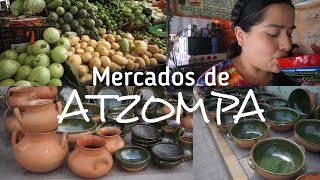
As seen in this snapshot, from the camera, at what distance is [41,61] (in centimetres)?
249

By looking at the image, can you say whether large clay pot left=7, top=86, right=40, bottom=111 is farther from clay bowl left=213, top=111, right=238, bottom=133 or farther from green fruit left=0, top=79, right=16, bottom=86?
clay bowl left=213, top=111, right=238, bottom=133

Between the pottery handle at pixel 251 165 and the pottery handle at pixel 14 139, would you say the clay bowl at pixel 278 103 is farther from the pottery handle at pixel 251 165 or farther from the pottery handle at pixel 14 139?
the pottery handle at pixel 14 139

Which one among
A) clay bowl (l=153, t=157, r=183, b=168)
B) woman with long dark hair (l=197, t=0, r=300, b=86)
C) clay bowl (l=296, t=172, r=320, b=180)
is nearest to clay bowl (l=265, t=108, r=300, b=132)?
woman with long dark hair (l=197, t=0, r=300, b=86)

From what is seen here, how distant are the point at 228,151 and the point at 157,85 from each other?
47 cm

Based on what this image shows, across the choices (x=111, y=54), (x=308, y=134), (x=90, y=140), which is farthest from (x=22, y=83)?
(x=308, y=134)

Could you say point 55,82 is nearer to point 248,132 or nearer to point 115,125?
point 115,125

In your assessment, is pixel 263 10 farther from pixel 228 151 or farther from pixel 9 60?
pixel 9 60

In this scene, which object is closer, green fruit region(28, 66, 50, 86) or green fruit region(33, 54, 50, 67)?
green fruit region(28, 66, 50, 86)

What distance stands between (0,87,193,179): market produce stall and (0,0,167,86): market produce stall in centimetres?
80

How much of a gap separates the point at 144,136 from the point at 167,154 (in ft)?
0.47

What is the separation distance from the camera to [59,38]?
8.63 feet

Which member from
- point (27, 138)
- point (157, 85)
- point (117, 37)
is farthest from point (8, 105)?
point (117, 37)

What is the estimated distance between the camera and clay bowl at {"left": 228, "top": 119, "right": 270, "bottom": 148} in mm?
1613

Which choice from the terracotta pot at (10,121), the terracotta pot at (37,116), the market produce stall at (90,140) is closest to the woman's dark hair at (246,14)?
the market produce stall at (90,140)
